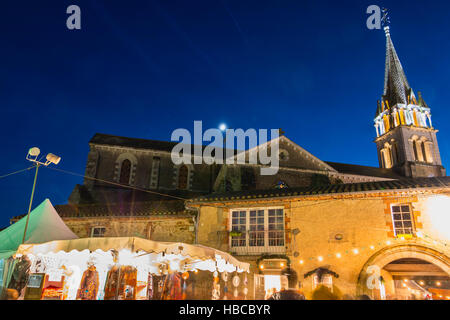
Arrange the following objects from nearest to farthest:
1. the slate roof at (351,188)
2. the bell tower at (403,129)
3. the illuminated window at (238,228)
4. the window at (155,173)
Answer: the slate roof at (351,188)
the illuminated window at (238,228)
the window at (155,173)
the bell tower at (403,129)

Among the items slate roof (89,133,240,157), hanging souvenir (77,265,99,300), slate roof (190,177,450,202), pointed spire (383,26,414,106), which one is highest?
pointed spire (383,26,414,106)

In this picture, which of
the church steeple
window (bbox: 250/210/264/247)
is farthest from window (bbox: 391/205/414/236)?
the church steeple

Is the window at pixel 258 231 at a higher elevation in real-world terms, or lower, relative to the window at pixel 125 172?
lower

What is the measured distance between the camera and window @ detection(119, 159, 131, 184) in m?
26.1

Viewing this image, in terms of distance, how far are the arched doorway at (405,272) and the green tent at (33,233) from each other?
10320 millimetres

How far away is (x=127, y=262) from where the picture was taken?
7586 millimetres

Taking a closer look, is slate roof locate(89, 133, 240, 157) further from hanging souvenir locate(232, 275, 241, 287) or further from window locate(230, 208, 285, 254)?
hanging souvenir locate(232, 275, 241, 287)

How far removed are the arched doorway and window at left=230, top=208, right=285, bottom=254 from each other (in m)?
3.26

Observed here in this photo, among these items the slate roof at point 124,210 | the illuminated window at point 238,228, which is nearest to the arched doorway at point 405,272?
the illuminated window at point 238,228

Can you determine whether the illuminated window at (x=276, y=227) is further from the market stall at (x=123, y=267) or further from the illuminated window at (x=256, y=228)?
the market stall at (x=123, y=267)

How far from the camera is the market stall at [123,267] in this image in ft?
24.6

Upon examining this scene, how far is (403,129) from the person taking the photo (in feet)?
127

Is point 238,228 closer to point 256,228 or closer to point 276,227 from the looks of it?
point 256,228
